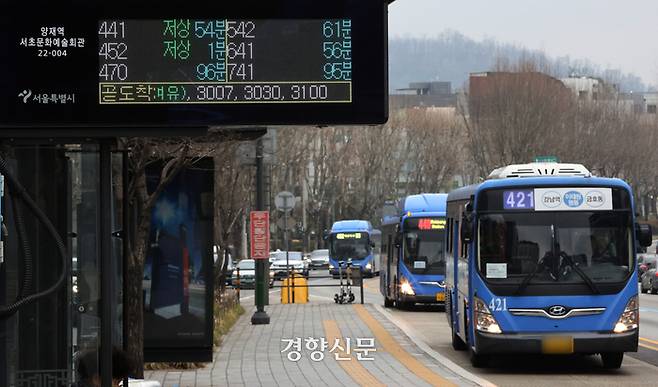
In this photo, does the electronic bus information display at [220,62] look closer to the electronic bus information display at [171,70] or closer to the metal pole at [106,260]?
the electronic bus information display at [171,70]

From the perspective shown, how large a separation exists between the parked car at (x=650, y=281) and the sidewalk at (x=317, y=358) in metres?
→ 24.2

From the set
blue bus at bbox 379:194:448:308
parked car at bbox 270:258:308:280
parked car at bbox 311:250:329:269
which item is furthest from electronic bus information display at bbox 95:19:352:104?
parked car at bbox 311:250:329:269

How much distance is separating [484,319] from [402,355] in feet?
7.99

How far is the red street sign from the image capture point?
3062 cm

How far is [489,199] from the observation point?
18859mm

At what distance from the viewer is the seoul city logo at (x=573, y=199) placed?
1858cm

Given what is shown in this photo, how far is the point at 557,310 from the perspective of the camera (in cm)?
1806

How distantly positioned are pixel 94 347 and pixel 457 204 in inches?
473

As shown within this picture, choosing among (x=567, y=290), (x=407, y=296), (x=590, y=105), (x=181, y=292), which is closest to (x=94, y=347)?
(x=181, y=292)

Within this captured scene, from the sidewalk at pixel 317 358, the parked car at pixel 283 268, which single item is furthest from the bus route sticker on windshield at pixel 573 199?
the parked car at pixel 283 268

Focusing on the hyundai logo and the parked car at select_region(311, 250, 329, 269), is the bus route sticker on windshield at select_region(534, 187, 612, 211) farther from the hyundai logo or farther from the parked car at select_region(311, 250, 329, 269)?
the parked car at select_region(311, 250, 329, 269)

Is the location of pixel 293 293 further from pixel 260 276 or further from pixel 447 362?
pixel 447 362

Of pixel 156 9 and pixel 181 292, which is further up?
pixel 156 9

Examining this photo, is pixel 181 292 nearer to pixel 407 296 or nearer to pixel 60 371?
pixel 60 371
